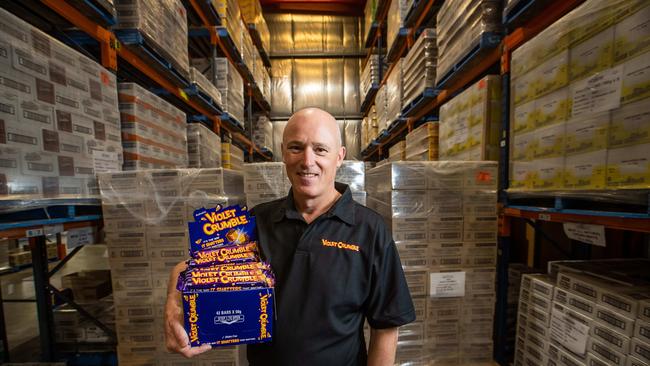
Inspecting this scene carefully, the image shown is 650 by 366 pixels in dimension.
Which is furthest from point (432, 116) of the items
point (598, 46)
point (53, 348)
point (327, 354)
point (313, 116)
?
point (53, 348)

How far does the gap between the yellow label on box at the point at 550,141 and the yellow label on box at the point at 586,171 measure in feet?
0.36

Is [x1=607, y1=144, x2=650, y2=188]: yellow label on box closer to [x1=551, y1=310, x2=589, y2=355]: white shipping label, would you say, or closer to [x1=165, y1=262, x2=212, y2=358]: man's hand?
[x1=551, y1=310, x2=589, y2=355]: white shipping label

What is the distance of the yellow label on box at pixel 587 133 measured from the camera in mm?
1531

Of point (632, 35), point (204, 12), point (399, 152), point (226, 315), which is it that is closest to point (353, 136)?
point (399, 152)

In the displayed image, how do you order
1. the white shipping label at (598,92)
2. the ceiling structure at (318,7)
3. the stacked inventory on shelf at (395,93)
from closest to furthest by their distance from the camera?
the white shipping label at (598,92), the stacked inventory on shelf at (395,93), the ceiling structure at (318,7)

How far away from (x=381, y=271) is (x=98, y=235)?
8.95 feet

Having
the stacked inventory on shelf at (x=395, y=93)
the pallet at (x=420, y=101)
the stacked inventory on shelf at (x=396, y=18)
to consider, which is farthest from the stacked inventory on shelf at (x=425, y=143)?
the stacked inventory on shelf at (x=396, y=18)

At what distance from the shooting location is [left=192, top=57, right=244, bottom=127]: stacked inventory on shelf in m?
5.23

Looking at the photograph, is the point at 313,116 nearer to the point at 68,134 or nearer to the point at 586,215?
the point at 586,215

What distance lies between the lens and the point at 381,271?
1.26 metres

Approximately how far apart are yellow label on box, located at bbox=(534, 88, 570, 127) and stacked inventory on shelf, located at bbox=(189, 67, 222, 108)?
4.20 m

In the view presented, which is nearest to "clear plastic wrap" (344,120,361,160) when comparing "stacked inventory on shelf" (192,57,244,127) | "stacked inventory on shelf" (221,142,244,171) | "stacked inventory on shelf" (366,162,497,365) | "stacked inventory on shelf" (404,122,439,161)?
"stacked inventory on shelf" (192,57,244,127)

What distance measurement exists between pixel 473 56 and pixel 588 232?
1.96 m

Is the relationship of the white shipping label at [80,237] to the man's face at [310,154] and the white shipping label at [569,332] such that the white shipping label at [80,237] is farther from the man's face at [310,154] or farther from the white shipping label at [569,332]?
the white shipping label at [569,332]
